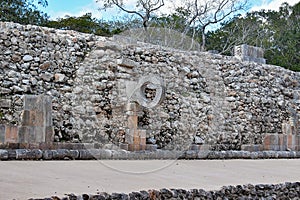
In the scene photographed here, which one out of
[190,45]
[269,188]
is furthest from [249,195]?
[190,45]

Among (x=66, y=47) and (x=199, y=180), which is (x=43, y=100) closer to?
(x=66, y=47)

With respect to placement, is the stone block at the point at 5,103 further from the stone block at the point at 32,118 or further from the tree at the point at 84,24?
the tree at the point at 84,24

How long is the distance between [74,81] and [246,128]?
15.2ft

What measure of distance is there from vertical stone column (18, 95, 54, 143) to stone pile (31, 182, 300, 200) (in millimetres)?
3280

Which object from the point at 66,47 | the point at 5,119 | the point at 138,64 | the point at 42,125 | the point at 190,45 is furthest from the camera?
the point at 190,45

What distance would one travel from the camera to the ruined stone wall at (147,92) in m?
8.26

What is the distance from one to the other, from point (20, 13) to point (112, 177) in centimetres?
1138

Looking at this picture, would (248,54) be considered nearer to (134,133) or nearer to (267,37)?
(134,133)

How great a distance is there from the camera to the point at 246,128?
11.0 meters

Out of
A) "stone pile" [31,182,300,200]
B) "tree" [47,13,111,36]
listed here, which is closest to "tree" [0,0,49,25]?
"tree" [47,13,111,36]

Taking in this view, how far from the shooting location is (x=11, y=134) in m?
6.59

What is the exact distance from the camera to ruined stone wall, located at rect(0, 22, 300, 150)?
826cm

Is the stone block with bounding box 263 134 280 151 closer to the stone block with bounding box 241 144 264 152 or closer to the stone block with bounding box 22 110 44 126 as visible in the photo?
the stone block with bounding box 241 144 264 152

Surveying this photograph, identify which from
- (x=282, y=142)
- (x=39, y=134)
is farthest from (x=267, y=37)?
(x=39, y=134)
